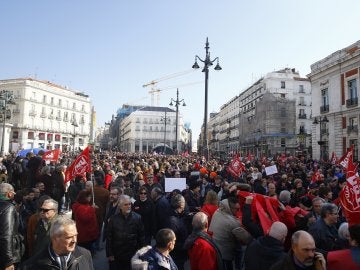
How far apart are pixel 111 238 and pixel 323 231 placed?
117 inches

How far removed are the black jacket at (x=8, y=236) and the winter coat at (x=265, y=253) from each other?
9.23 ft

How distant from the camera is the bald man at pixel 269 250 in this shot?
354cm

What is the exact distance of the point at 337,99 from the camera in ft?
105

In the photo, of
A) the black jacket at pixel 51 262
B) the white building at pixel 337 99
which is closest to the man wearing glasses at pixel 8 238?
the black jacket at pixel 51 262

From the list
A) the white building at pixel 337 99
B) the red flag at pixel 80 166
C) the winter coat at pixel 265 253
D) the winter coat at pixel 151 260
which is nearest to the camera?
the winter coat at pixel 151 260

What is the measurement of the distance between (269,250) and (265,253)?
55 millimetres

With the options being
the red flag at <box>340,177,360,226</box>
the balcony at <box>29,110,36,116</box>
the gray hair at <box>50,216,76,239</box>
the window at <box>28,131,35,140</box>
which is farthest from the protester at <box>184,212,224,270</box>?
the balcony at <box>29,110,36,116</box>

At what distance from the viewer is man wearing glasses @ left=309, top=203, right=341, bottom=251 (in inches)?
163

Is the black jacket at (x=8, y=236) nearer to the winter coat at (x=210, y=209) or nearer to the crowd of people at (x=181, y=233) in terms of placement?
the crowd of people at (x=181, y=233)

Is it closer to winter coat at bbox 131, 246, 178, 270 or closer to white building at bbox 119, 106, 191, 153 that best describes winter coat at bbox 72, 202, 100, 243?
winter coat at bbox 131, 246, 178, 270

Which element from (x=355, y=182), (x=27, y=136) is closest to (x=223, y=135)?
(x=27, y=136)

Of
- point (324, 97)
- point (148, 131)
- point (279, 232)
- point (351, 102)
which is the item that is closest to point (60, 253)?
point (279, 232)

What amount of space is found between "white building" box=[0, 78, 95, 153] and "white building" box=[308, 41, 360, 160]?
38.5 metres

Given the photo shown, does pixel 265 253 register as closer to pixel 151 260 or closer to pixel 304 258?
pixel 304 258
